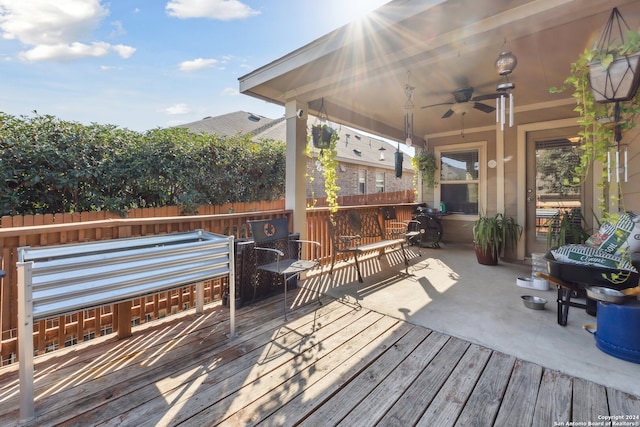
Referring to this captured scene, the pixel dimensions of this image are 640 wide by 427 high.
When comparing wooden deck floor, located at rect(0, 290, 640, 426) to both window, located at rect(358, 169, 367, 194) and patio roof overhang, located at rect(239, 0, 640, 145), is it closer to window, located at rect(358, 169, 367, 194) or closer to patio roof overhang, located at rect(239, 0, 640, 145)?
patio roof overhang, located at rect(239, 0, 640, 145)

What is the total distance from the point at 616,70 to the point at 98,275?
338 cm

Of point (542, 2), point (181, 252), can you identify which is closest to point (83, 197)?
point (181, 252)

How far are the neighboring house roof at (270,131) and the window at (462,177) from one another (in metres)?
2.90

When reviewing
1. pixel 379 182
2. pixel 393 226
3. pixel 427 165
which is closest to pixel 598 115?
pixel 393 226

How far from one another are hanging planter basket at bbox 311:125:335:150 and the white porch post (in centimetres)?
14

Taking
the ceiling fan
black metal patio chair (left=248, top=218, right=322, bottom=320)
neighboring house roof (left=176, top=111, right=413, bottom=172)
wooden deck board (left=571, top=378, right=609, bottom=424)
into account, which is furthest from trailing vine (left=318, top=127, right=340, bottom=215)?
neighboring house roof (left=176, top=111, right=413, bottom=172)

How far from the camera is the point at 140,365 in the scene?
1890 mm

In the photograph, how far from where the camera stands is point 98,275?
5.18 ft

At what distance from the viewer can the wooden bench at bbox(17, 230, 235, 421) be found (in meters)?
1.38

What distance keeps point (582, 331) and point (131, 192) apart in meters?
5.02

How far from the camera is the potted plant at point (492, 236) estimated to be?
445 centimetres

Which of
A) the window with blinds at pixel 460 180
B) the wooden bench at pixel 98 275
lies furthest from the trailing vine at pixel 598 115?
the window with blinds at pixel 460 180

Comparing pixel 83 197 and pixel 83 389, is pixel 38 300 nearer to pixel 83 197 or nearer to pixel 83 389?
pixel 83 389

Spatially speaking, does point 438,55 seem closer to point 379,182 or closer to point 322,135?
point 322,135
